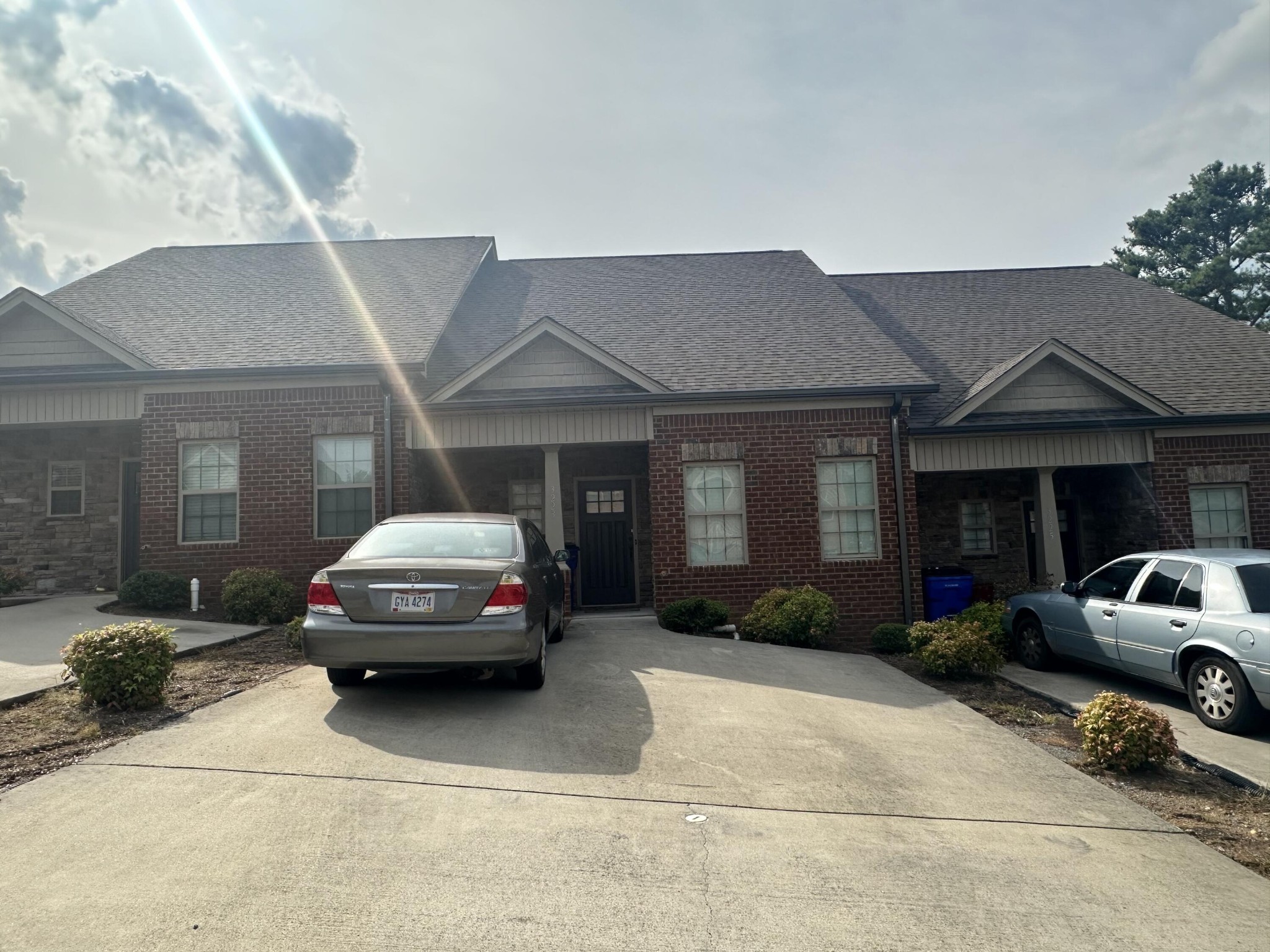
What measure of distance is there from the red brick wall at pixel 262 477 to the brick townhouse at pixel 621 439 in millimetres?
37

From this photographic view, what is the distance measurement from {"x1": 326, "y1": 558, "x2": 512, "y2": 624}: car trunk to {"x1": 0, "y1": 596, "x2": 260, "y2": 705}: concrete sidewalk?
9.32 feet

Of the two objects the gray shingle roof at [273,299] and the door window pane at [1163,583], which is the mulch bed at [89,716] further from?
the door window pane at [1163,583]

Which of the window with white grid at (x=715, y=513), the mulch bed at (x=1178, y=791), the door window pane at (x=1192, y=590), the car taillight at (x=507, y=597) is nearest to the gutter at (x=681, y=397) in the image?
the window with white grid at (x=715, y=513)

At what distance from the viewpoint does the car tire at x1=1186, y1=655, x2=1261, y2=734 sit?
614 centimetres

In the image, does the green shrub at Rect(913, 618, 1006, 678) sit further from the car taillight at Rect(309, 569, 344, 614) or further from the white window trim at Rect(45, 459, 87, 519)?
the white window trim at Rect(45, 459, 87, 519)

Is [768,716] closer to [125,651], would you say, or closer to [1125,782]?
[1125,782]

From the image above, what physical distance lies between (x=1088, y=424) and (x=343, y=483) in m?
11.4

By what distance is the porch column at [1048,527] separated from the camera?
11.8m

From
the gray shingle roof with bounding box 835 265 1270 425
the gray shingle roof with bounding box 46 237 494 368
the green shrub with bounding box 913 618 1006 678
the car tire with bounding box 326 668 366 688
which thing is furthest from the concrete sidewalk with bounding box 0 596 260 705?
the gray shingle roof with bounding box 835 265 1270 425

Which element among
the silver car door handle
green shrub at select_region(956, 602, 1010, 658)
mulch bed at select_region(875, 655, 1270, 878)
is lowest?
mulch bed at select_region(875, 655, 1270, 878)

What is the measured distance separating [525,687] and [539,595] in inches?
31.6

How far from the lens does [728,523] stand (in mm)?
11672

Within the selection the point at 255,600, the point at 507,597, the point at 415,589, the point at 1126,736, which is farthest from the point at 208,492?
the point at 1126,736

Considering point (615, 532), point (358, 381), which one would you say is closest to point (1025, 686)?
point (615, 532)
